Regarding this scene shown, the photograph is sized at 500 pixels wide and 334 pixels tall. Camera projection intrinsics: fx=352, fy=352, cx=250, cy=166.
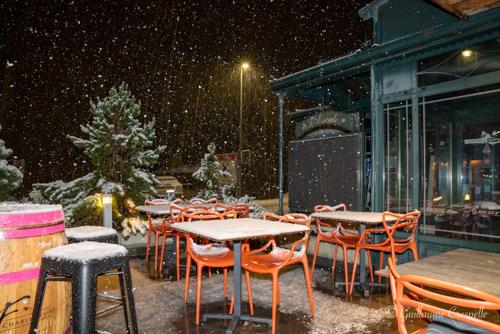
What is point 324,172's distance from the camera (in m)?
6.68

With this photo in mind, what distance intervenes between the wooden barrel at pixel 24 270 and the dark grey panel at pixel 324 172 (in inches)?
193

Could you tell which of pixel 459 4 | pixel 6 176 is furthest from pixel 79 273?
pixel 6 176

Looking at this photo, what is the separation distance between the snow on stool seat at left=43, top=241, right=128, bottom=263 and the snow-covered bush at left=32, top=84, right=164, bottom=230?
531 centimetres

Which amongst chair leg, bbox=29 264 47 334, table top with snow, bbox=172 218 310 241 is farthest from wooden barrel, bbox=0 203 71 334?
table top with snow, bbox=172 218 310 241

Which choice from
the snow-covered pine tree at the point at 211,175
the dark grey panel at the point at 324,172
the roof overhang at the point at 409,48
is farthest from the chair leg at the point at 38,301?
the snow-covered pine tree at the point at 211,175

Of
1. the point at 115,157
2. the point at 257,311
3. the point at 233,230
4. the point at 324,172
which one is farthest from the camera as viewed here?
the point at 115,157

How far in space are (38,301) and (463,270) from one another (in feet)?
7.91

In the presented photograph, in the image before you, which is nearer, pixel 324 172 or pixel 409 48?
pixel 409 48

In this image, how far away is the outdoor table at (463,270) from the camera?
177cm

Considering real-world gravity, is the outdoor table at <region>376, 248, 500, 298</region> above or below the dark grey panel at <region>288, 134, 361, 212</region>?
below

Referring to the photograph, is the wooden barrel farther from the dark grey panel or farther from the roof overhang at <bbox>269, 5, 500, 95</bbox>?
the dark grey panel

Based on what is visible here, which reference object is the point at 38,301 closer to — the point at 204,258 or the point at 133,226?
the point at 204,258

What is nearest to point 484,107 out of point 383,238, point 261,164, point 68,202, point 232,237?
point 383,238

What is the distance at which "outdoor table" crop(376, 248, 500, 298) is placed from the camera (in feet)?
5.82
